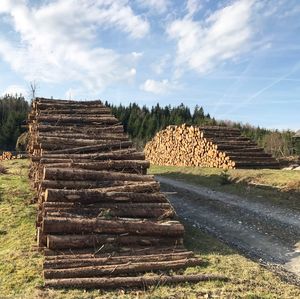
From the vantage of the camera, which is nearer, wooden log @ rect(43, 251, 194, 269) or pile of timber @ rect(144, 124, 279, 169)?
wooden log @ rect(43, 251, 194, 269)

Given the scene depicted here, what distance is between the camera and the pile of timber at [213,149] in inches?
941

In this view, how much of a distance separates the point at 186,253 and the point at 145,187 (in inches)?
90.6

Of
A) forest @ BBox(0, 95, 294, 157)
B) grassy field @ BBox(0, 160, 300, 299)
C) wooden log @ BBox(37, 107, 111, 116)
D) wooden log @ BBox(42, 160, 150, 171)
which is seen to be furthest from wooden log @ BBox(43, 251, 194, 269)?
forest @ BBox(0, 95, 294, 157)

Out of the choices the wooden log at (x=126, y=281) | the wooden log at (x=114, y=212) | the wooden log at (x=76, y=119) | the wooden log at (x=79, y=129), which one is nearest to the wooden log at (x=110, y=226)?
the wooden log at (x=114, y=212)

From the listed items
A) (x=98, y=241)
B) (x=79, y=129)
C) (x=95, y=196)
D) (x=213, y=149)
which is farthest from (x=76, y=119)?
(x=213, y=149)

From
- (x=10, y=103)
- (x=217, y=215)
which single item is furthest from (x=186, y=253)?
(x=10, y=103)

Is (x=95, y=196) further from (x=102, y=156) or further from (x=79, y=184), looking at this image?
(x=102, y=156)

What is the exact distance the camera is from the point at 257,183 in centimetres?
1839

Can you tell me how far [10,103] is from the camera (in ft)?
225

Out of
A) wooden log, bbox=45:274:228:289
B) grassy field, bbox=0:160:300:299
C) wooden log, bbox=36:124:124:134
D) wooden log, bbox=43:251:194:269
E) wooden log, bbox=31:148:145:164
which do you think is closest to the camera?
grassy field, bbox=0:160:300:299

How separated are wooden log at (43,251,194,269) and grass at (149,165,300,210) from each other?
7.01 meters

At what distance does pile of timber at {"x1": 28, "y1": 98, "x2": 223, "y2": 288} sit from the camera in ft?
25.1

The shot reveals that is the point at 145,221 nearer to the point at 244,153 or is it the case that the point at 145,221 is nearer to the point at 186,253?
the point at 186,253

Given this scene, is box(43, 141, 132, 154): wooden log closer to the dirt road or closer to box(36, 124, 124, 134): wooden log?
box(36, 124, 124, 134): wooden log
